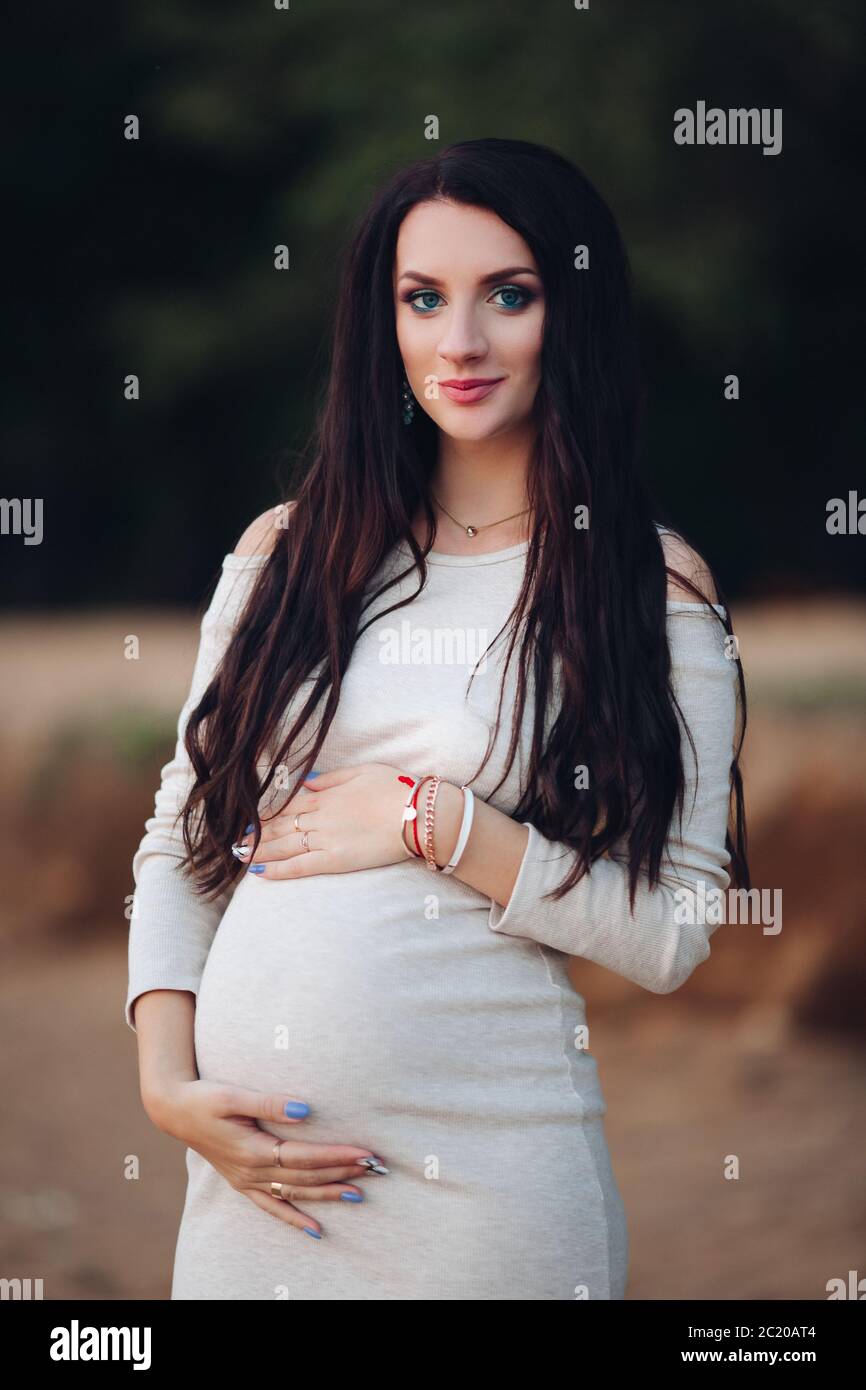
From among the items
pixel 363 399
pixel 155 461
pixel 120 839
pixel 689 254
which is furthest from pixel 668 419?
pixel 363 399

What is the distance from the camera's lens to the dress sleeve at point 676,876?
134cm

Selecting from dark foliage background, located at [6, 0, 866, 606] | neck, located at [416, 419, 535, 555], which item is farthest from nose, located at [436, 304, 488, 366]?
dark foliage background, located at [6, 0, 866, 606]

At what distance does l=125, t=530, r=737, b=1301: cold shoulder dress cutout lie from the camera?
1.32m

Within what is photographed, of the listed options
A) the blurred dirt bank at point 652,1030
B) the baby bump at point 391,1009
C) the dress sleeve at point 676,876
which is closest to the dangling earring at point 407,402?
the dress sleeve at point 676,876

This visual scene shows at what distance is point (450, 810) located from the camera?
1.31 meters

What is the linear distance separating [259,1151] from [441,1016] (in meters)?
0.20

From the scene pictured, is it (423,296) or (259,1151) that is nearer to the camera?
(259,1151)

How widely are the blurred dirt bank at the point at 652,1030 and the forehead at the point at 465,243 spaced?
2324mm

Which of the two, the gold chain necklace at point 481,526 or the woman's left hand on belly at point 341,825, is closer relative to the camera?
the woman's left hand on belly at point 341,825

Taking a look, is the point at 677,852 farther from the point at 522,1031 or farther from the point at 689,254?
the point at 689,254

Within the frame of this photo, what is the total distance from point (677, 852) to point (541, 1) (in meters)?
3.88

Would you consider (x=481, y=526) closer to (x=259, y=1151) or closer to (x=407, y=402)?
(x=407, y=402)

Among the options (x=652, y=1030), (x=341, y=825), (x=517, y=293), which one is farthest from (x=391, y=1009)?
(x=652, y=1030)

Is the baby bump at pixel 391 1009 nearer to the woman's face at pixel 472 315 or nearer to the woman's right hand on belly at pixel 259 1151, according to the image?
the woman's right hand on belly at pixel 259 1151
